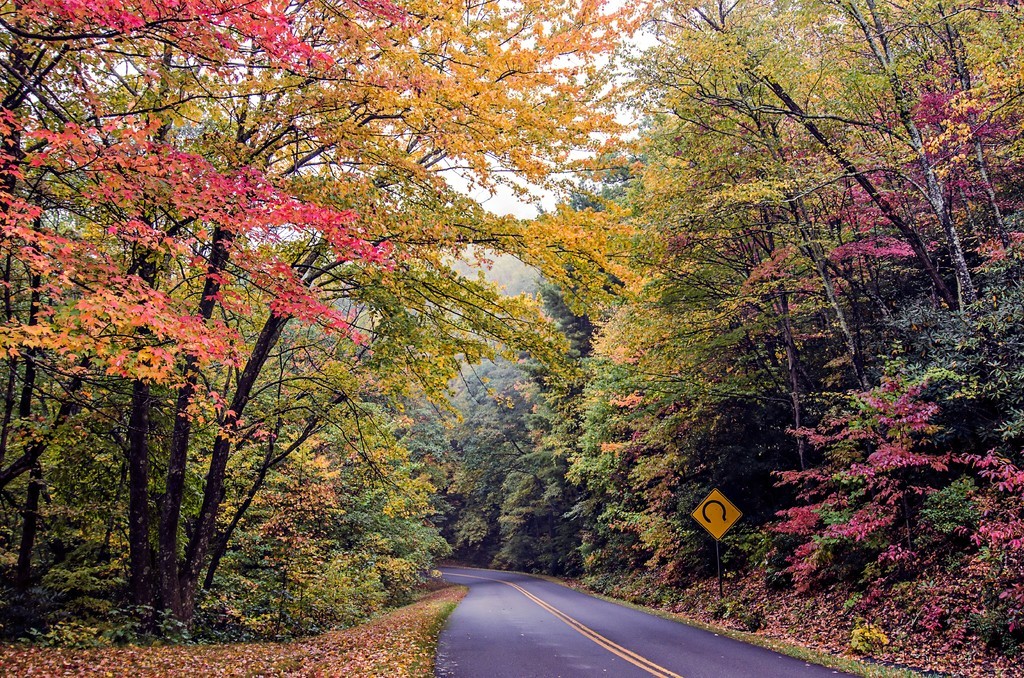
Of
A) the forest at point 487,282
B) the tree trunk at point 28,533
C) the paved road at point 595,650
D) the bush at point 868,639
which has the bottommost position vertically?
the paved road at point 595,650

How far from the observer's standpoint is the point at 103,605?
929 cm

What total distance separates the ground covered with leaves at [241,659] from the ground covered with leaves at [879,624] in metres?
6.34

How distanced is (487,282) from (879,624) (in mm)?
8780

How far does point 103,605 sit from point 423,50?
9874mm

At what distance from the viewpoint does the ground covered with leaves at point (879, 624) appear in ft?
26.1

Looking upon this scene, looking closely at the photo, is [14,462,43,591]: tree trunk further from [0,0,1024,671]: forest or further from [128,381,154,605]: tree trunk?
[128,381,154,605]: tree trunk

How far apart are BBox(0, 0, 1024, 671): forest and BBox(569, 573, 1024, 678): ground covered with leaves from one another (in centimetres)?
6

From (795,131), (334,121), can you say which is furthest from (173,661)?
(795,131)

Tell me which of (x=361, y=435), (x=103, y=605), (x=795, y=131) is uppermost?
(x=795, y=131)

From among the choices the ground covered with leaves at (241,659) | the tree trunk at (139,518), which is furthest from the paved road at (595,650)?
the tree trunk at (139,518)

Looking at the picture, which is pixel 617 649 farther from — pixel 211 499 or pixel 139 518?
pixel 139 518

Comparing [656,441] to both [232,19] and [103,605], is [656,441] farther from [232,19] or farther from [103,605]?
[232,19]

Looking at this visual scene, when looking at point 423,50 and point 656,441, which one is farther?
point 656,441

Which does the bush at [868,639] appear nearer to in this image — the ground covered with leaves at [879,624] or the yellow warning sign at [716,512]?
the ground covered with leaves at [879,624]
